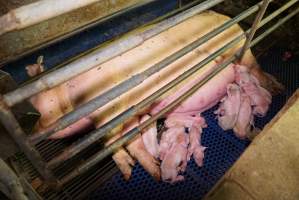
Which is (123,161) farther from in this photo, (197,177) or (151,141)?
(197,177)

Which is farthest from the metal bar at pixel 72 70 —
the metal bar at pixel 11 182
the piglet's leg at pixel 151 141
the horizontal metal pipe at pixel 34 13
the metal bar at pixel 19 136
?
the piglet's leg at pixel 151 141

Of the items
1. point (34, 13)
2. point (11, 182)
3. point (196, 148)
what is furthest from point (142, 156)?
point (34, 13)

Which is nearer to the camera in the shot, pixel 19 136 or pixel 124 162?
pixel 19 136

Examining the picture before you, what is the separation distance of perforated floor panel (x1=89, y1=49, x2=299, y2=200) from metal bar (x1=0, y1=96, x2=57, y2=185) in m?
0.84

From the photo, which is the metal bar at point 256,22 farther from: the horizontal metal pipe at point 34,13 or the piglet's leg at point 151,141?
the horizontal metal pipe at point 34,13

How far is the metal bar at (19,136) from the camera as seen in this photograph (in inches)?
36.1

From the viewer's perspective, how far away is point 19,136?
41.4 inches

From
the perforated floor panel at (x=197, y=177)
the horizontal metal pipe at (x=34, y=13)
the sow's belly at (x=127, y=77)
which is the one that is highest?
the horizontal metal pipe at (x=34, y=13)

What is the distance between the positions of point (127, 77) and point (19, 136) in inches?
52.3

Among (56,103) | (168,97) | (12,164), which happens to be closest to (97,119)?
(56,103)

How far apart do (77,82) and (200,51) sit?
4.10 feet

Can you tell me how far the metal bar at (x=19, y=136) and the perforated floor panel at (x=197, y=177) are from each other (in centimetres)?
84

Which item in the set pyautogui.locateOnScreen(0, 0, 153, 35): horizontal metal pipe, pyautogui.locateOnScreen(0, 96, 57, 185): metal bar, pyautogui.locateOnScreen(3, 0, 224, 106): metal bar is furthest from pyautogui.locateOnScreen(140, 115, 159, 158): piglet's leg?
pyautogui.locateOnScreen(0, 0, 153, 35): horizontal metal pipe

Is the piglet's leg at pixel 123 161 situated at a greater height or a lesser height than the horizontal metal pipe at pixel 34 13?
lesser
